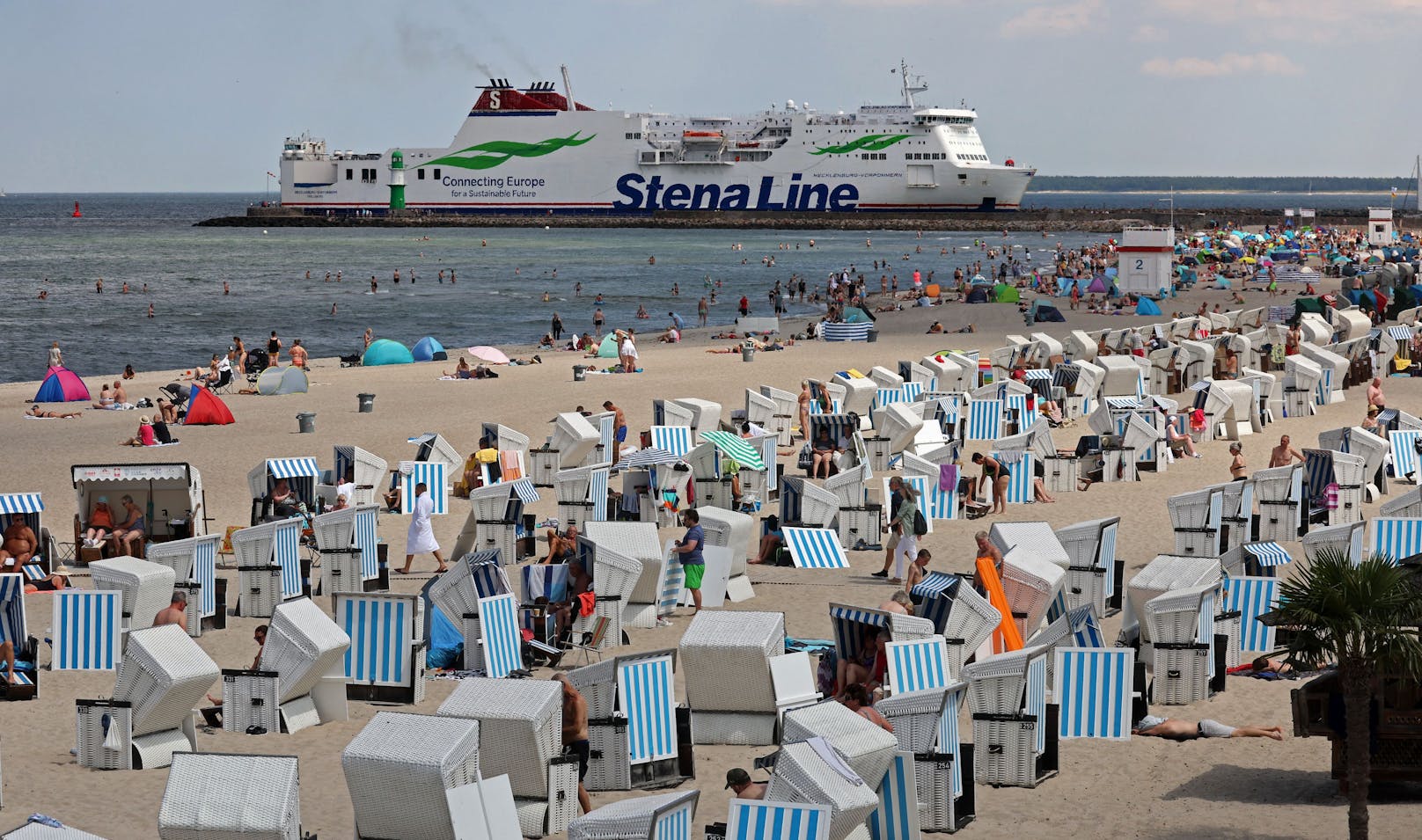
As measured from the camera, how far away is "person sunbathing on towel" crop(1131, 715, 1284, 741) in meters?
7.64

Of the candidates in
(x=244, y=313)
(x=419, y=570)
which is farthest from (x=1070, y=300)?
(x=419, y=570)

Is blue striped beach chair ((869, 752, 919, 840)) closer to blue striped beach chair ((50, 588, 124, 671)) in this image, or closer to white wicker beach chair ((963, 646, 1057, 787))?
white wicker beach chair ((963, 646, 1057, 787))

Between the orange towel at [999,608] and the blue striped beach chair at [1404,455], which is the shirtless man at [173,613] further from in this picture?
the blue striped beach chair at [1404,455]

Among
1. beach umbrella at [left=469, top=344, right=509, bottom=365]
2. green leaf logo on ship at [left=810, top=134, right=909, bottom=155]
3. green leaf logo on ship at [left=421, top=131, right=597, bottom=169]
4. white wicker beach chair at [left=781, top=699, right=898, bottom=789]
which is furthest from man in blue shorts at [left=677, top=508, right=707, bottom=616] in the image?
green leaf logo on ship at [left=421, top=131, right=597, bottom=169]

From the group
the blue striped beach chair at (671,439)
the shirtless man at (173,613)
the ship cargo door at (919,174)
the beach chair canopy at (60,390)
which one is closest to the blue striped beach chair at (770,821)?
the shirtless man at (173,613)

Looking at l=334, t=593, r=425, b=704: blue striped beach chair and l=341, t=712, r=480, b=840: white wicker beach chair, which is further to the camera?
l=334, t=593, r=425, b=704: blue striped beach chair

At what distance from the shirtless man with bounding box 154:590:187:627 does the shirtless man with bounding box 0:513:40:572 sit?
221cm

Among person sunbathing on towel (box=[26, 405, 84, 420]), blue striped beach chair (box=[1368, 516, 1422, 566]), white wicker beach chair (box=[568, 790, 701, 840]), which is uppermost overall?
blue striped beach chair (box=[1368, 516, 1422, 566])

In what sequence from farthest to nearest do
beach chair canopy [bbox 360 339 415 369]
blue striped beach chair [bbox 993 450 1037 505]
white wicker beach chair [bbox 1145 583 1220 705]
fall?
beach chair canopy [bbox 360 339 415 369], blue striped beach chair [bbox 993 450 1037 505], white wicker beach chair [bbox 1145 583 1220 705]

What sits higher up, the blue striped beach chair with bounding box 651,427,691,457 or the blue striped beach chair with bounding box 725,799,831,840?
the blue striped beach chair with bounding box 651,427,691,457

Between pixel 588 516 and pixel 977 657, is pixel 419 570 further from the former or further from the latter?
pixel 977 657

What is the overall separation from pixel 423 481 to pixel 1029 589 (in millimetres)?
6112

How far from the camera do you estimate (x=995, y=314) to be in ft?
117

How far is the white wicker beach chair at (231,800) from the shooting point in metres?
5.74
